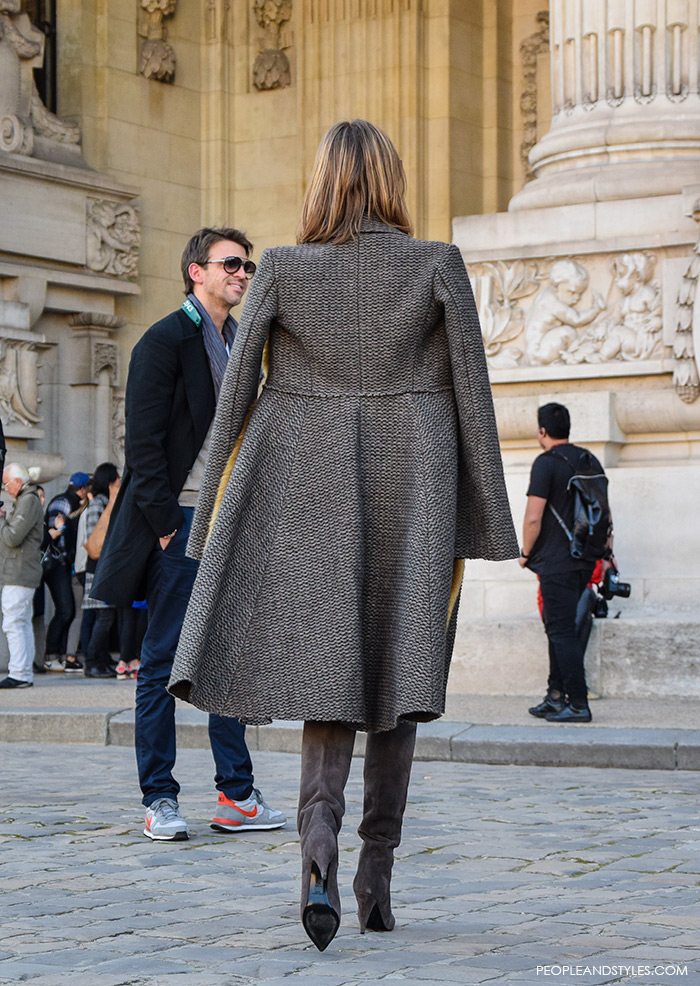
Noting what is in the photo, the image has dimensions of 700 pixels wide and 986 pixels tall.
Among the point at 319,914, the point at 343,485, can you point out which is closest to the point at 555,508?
the point at 343,485

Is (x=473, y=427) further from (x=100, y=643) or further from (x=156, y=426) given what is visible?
(x=100, y=643)

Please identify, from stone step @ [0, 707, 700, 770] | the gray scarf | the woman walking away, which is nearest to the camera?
the woman walking away

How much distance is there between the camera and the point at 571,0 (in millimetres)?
11266

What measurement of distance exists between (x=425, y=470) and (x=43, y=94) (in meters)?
15.2

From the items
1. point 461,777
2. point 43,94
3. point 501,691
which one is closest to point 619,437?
point 501,691

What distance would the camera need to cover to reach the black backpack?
9188 millimetres

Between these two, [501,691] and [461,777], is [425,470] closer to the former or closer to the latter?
[461,777]

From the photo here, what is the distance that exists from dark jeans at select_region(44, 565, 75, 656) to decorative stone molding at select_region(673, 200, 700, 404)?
18.8 feet

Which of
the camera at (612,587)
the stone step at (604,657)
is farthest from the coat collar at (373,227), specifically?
the stone step at (604,657)

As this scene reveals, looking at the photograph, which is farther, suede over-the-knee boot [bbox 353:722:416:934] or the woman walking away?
suede over-the-knee boot [bbox 353:722:416:934]

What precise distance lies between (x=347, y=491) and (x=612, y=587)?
232 inches

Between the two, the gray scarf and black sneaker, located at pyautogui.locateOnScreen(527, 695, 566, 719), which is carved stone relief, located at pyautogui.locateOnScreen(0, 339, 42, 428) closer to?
black sneaker, located at pyautogui.locateOnScreen(527, 695, 566, 719)

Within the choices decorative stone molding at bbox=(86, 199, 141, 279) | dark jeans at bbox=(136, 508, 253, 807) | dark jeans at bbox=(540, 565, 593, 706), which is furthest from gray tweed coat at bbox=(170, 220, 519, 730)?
decorative stone molding at bbox=(86, 199, 141, 279)

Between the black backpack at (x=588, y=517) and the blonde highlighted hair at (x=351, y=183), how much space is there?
5140mm
